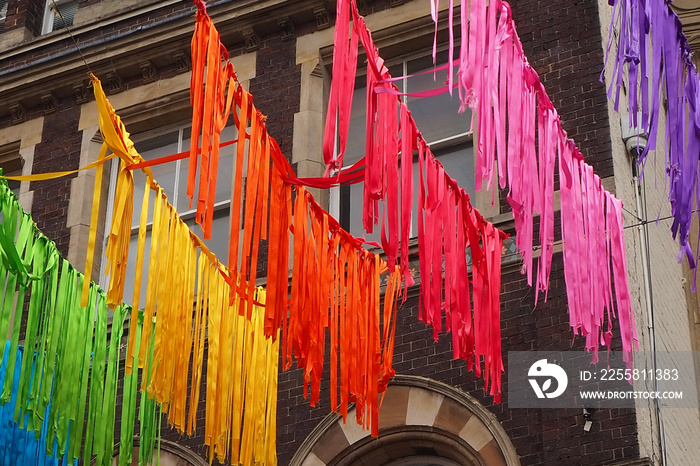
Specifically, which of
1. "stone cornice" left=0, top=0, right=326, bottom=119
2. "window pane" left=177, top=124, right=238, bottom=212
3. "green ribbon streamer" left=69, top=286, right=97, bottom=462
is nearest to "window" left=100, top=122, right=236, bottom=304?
"window pane" left=177, top=124, right=238, bottom=212

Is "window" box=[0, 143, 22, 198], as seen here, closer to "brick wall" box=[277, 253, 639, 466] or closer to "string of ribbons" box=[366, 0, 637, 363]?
"brick wall" box=[277, 253, 639, 466]

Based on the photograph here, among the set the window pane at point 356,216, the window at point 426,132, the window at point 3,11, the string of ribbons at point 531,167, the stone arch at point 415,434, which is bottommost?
the stone arch at point 415,434

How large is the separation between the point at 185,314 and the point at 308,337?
4.37 feet

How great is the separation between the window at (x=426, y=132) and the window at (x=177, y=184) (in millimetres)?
1264

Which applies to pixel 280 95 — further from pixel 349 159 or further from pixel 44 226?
pixel 44 226

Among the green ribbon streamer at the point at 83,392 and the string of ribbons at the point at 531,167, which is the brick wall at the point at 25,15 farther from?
Answer: the string of ribbons at the point at 531,167

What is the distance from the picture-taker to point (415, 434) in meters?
11.5

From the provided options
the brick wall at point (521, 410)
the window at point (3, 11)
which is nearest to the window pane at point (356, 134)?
the brick wall at point (521, 410)

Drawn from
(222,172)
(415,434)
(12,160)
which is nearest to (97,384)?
(415,434)

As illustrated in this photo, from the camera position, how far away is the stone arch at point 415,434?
11258 millimetres

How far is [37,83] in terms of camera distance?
15547mm

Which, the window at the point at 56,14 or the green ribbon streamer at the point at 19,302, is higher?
the window at the point at 56,14

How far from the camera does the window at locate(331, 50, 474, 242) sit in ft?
43.0

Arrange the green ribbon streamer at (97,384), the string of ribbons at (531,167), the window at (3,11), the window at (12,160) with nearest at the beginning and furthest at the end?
the string of ribbons at (531,167) < the green ribbon streamer at (97,384) < the window at (12,160) < the window at (3,11)
